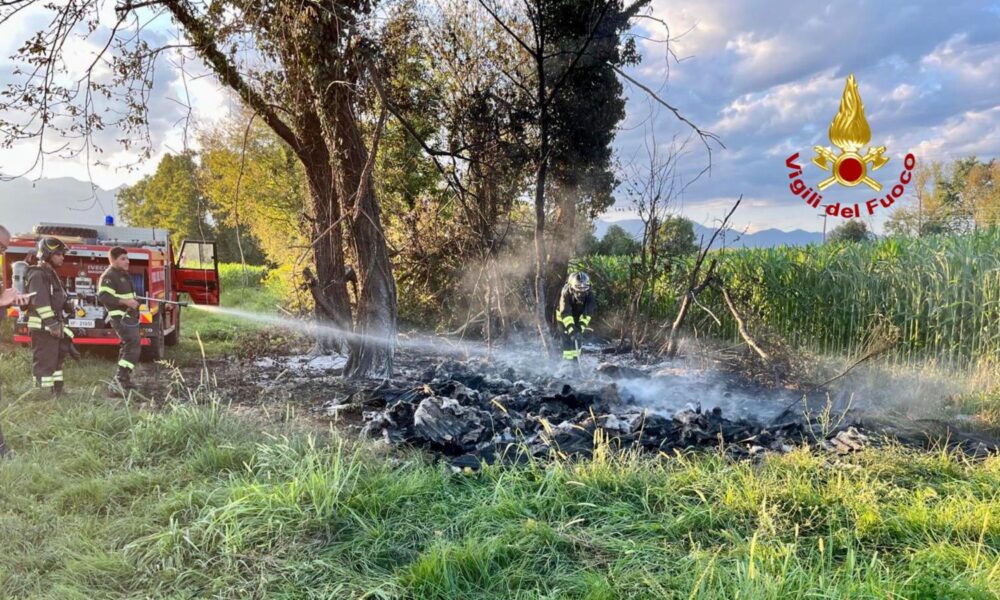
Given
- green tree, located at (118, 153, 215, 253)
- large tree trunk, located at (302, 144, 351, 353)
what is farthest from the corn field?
green tree, located at (118, 153, 215, 253)

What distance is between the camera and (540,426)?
16.7 feet

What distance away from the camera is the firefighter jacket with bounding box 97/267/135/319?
634 centimetres

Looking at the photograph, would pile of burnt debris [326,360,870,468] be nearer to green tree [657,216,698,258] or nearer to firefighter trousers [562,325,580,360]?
firefighter trousers [562,325,580,360]

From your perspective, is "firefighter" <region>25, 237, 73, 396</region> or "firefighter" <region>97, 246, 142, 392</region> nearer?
"firefighter" <region>25, 237, 73, 396</region>

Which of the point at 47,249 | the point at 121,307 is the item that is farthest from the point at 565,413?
the point at 47,249

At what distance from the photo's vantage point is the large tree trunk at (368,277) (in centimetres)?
706

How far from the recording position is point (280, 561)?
2.66m

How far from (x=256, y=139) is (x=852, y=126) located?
1562 centimetres

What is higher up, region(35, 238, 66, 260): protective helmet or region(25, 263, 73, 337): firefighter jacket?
region(35, 238, 66, 260): protective helmet

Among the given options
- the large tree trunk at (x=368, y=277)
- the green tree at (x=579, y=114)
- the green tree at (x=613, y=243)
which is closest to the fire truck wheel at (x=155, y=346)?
the large tree trunk at (x=368, y=277)

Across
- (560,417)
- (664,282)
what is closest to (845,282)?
(664,282)

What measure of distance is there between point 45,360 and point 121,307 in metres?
0.90

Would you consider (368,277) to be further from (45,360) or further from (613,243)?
(613,243)

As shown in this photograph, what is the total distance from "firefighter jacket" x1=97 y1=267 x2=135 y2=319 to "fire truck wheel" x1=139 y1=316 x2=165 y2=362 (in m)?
1.36
